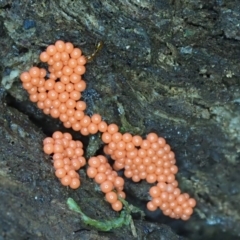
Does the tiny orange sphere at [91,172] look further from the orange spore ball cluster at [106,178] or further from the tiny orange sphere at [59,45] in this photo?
the tiny orange sphere at [59,45]

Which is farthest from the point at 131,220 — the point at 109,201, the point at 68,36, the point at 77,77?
the point at 68,36

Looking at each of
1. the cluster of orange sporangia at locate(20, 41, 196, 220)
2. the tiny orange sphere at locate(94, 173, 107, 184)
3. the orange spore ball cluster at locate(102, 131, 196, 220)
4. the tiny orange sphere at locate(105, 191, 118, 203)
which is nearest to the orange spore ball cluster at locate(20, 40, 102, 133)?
the cluster of orange sporangia at locate(20, 41, 196, 220)

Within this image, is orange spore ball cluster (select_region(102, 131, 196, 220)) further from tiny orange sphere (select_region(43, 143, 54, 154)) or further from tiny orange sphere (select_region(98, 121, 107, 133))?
tiny orange sphere (select_region(43, 143, 54, 154))

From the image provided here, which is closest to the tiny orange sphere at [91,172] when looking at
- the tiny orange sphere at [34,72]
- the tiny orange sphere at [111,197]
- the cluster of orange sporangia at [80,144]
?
the cluster of orange sporangia at [80,144]

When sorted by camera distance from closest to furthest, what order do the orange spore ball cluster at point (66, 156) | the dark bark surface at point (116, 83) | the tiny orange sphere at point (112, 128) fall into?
1. the dark bark surface at point (116, 83)
2. the orange spore ball cluster at point (66, 156)
3. the tiny orange sphere at point (112, 128)

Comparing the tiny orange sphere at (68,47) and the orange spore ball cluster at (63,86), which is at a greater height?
the tiny orange sphere at (68,47)

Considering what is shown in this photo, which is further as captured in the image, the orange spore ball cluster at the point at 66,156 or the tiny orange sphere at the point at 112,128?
the tiny orange sphere at the point at 112,128

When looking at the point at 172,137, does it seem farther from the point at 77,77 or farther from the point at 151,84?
the point at 77,77
